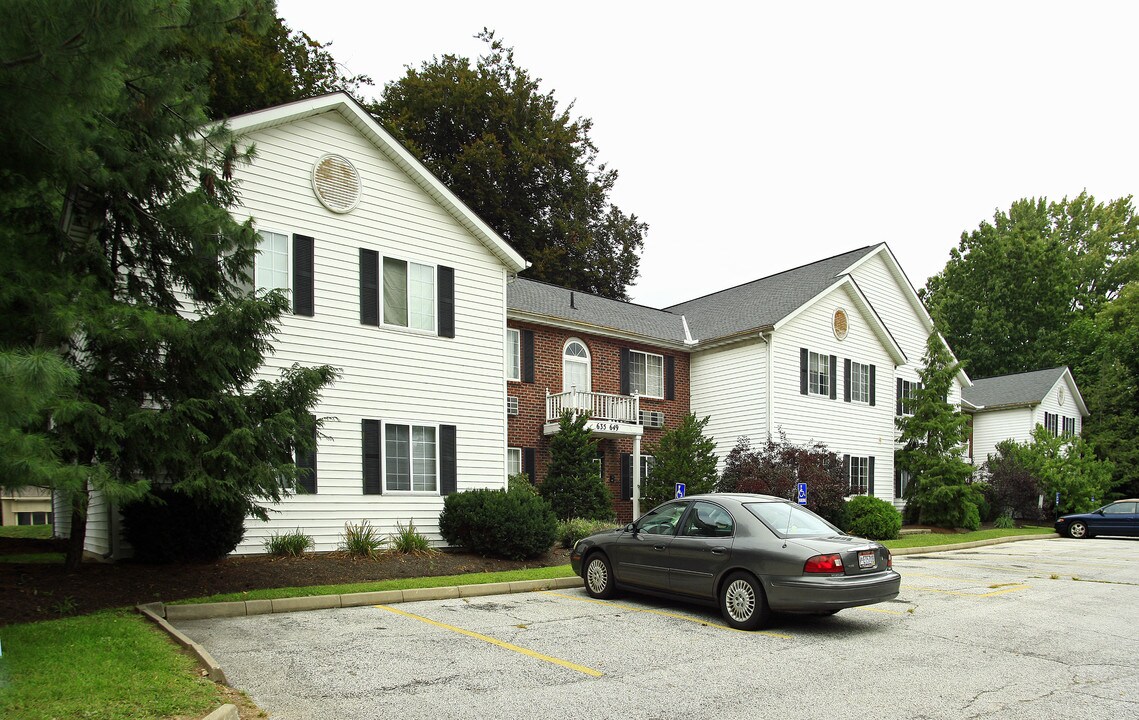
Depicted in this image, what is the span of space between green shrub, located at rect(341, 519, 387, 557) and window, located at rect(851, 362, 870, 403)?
59.9ft

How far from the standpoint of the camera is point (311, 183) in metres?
16.2

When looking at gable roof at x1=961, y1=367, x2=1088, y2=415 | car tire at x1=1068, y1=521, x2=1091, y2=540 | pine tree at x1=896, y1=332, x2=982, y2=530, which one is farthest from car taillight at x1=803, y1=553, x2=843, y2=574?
gable roof at x1=961, y1=367, x2=1088, y2=415

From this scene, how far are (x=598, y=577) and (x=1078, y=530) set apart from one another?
923 inches

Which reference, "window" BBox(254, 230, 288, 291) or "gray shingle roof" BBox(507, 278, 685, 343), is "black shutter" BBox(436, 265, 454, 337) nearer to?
"gray shingle roof" BBox(507, 278, 685, 343)

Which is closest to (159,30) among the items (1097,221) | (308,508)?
→ (308,508)

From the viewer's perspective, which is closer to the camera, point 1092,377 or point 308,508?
point 308,508

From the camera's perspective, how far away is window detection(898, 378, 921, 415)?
2988 centimetres

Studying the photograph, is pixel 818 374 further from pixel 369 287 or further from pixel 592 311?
pixel 369 287

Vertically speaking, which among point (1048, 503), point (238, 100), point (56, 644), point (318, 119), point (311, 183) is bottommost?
point (1048, 503)

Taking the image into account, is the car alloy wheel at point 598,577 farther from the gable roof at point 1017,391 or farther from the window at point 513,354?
the gable roof at point 1017,391

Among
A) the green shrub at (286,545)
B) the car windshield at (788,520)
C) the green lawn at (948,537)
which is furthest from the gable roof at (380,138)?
the green lawn at (948,537)

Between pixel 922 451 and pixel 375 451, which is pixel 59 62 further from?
pixel 922 451

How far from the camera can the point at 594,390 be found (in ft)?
76.4

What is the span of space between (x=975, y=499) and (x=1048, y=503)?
8500mm
